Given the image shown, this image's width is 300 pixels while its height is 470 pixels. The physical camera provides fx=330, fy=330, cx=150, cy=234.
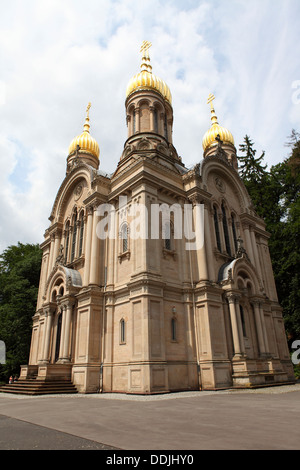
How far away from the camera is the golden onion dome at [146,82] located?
29.3 metres

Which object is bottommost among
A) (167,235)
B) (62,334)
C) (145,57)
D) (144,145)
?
(62,334)

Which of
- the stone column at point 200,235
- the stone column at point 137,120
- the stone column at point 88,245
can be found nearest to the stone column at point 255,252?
the stone column at point 200,235

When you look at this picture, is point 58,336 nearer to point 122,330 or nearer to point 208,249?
point 122,330

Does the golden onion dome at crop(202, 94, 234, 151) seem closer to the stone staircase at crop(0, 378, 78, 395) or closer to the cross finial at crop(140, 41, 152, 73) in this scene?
the cross finial at crop(140, 41, 152, 73)

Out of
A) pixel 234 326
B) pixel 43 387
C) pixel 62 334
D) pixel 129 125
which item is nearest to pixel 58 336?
pixel 62 334

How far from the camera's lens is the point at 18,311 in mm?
29172

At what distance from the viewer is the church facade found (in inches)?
660

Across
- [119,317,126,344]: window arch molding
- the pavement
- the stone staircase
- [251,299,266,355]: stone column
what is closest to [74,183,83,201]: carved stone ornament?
[119,317,126,344]: window arch molding

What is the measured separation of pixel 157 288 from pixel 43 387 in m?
7.62

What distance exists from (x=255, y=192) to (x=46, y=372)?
84.9 feet

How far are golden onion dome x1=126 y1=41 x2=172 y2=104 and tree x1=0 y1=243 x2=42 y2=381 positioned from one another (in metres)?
19.0

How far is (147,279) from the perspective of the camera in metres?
→ 16.4

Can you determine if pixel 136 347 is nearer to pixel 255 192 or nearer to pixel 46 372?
pixel 46 372
